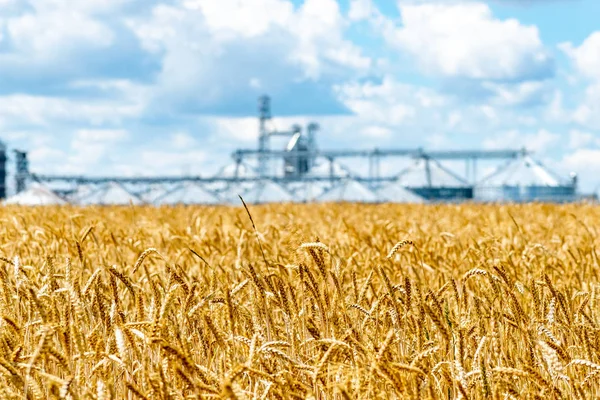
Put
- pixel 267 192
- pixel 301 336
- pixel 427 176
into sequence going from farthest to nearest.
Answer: pixel 427 176 → pixel 267 192 → pixel 301 336

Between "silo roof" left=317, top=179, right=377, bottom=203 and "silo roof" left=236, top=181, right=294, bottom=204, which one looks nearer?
"silo roof" left=236, top=181, right=294, bottom=204

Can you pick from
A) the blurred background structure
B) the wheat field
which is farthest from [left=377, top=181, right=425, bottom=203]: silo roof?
the wheat field

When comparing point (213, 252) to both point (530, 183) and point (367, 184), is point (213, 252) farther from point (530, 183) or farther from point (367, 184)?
point (530, 183)

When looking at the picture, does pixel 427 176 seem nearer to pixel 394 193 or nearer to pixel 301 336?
pixel 394 193

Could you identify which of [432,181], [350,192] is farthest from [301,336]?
[432,181]

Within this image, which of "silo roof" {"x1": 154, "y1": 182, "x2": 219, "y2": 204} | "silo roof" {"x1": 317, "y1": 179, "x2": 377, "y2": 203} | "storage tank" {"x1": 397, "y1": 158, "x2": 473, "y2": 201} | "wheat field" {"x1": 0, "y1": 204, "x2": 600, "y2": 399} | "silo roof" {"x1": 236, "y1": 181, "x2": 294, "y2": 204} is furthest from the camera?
"storage tank" {"x1": 397, "y1": 158, "x2": 473, "y2": 201}

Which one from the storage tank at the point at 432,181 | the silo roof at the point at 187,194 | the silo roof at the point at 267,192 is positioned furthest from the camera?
the storage tank at the point at 432,181

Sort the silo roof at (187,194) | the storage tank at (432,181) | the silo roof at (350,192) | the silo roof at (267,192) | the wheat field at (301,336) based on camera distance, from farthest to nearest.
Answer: the storage tank at (432,181) → the silo roof at (350,192) → the silo roof at (187,194) → the silo roof at (267,192) → the wheat field at (301,336)

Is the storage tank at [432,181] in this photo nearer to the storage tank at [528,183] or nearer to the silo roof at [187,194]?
the storage tank at [528,183]

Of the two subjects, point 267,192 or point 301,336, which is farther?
point 267,192

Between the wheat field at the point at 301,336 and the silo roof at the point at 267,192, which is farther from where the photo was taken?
the silo roof at the point at 267,192

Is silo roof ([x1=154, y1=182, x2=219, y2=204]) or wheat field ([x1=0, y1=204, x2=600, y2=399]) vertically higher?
silo roof ([x1=154, y1=182, x2=219, y2=204])

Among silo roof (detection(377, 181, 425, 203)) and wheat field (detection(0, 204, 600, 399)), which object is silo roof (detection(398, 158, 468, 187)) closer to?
silo roof (detection(377, 181, 425, 203))

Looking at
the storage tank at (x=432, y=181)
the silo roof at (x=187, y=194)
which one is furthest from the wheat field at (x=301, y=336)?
the storage tank at (x=432, y=181)
